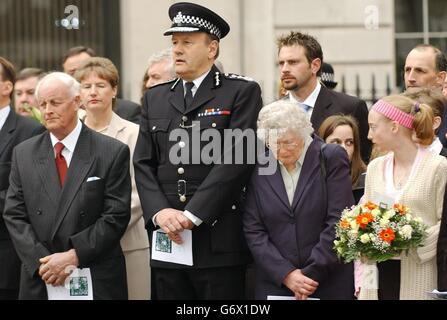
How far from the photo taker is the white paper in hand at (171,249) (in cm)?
786

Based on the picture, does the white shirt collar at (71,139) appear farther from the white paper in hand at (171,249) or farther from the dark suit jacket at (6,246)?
the white paper in hand at (171,249)

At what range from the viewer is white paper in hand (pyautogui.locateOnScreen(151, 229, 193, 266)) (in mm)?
7855

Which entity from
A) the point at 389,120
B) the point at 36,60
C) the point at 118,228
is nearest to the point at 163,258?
the point at 118,228

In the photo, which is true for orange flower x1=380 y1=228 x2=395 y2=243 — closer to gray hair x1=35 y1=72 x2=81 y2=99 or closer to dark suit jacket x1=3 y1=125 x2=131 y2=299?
dark suit jacket x1=3 y1=125 x2=131 y2=299

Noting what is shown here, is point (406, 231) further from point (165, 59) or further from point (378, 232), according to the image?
point (165, 59)

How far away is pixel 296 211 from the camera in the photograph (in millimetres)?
7680

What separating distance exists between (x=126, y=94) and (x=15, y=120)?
575 cm

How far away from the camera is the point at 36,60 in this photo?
15.6 m

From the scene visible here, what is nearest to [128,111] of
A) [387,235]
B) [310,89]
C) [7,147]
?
[7,147]

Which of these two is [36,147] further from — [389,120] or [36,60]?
[36,60]

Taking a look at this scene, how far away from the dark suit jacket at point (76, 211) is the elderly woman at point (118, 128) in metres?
0.54

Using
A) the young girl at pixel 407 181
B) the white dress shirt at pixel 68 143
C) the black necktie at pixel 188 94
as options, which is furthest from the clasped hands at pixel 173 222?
the young girl at pixel 407 181
